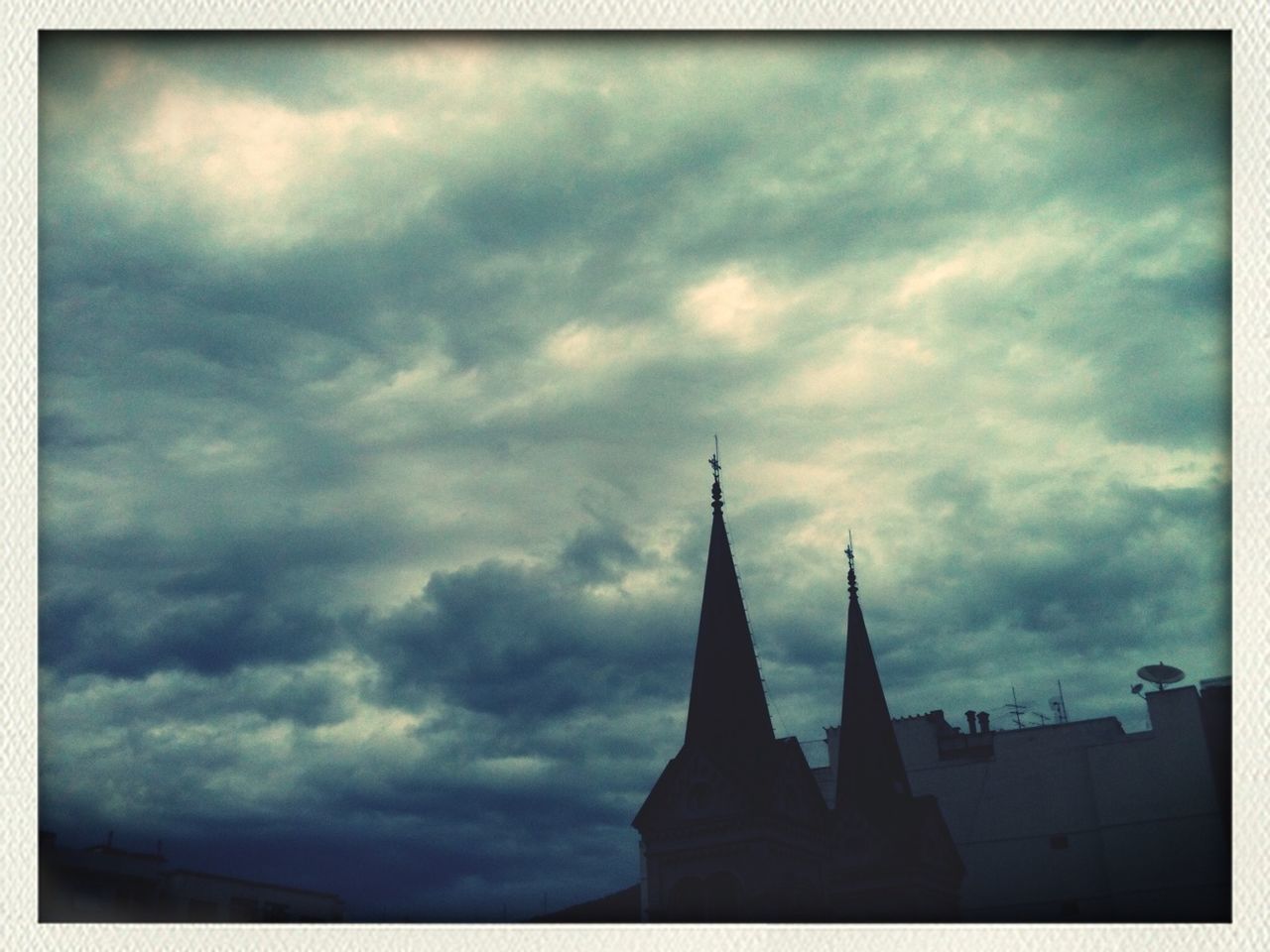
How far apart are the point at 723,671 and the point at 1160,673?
21.3ft

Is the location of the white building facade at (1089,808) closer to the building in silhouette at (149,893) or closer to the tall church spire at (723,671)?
the tall church spire at (723,671)

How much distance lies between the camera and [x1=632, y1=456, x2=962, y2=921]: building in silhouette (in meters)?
18.1

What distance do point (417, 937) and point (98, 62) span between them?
653cm

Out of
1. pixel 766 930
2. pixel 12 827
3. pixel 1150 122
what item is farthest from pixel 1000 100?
pixel 12 827

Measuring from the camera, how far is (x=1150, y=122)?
35.9 feet

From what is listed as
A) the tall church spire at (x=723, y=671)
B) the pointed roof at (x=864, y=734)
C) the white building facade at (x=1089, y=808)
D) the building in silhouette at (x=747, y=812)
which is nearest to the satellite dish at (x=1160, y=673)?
the white building facade at (x=1089, y=808)

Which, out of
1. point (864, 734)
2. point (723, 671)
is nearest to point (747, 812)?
point (723, 671)

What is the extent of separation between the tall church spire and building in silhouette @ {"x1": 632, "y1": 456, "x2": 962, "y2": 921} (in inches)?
0.5

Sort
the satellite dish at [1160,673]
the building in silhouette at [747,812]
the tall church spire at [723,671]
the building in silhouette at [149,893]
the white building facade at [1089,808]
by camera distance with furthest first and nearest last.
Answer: the tall church spire at [723,671], the building in silhouette at [747,812], the satellite dish at [1160,673], the white building facade at [1089,808], the building in silhouette at [149,893]

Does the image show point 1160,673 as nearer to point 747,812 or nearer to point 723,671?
point 747,812

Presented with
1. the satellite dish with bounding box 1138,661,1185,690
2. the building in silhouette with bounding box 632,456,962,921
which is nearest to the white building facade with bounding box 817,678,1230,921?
the satellite dish with bounding box 1138,661,1185,690

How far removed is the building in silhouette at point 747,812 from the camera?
18062 mm

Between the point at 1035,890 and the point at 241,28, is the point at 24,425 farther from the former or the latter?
the point at 1035,890

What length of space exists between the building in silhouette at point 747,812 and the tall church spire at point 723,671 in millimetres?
14
